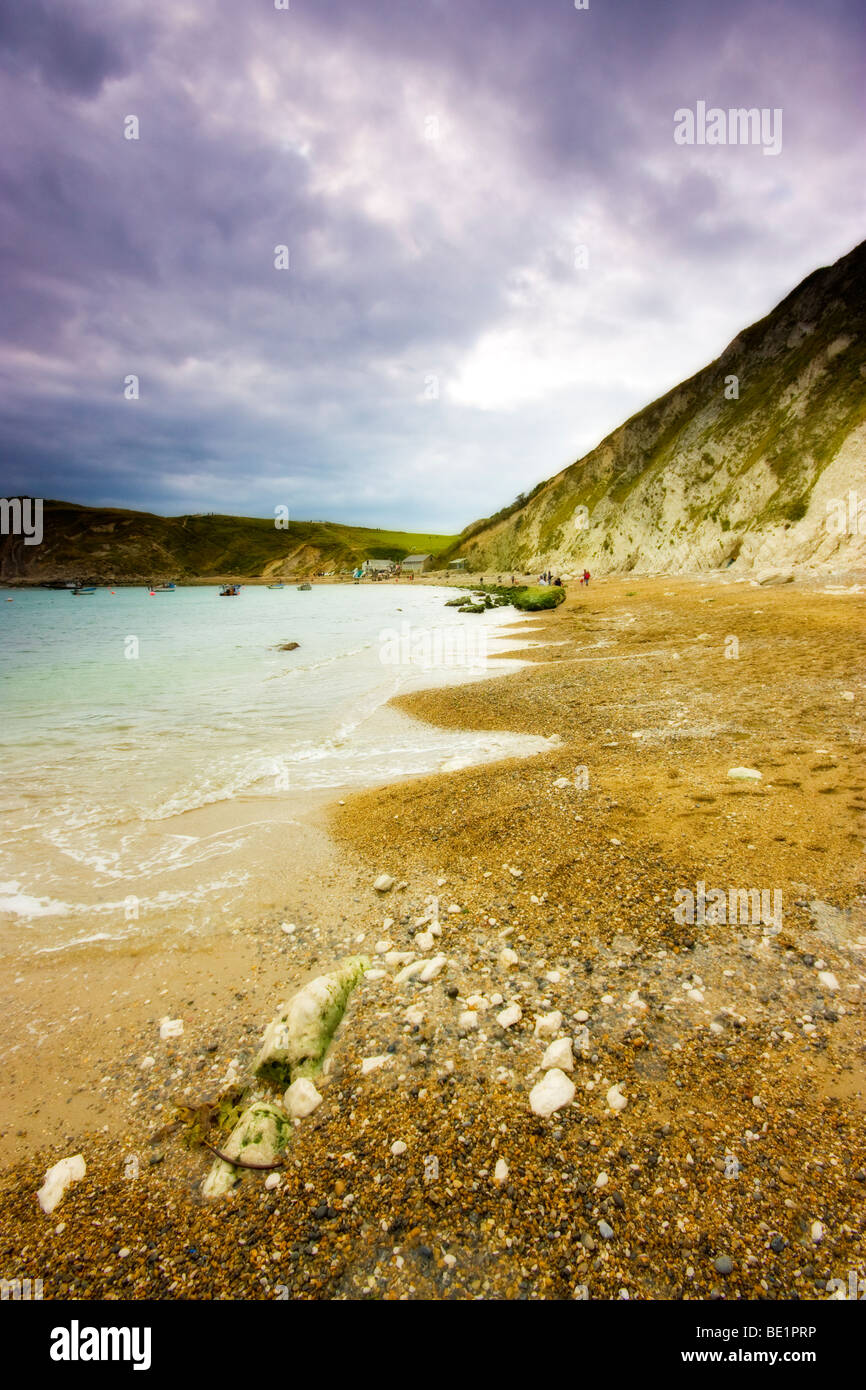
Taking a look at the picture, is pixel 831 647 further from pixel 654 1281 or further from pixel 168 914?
pixel 168 914

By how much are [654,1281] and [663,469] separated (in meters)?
69.3

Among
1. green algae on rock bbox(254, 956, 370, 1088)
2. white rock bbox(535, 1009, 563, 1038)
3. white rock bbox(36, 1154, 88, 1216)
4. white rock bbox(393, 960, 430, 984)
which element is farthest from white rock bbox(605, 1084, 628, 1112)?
white rock bbox(36, 1154, 88, 1216)

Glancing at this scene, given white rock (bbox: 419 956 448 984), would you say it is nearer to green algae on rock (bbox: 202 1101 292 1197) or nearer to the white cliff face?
green algae on rock (bbox: 202 1101 292 1197)

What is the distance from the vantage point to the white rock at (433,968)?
16.1ft

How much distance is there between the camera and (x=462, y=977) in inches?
192

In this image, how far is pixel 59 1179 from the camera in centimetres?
351

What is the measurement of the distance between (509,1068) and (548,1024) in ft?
1.70

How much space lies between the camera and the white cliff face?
124 feet

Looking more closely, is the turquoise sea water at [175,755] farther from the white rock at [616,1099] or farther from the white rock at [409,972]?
the white rock at [616,1099]

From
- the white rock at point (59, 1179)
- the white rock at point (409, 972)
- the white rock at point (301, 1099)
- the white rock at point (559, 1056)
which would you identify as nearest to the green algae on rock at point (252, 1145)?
the white rock at point (301, 1099)

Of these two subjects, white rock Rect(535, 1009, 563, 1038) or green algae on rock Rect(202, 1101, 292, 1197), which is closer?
green algae on rock Rect(202, 1101, 292, 1197)

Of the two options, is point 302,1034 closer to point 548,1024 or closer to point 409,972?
point 409,972

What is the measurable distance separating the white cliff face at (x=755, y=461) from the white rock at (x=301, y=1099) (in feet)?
133

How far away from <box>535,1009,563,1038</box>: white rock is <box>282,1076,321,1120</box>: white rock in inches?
70.5
